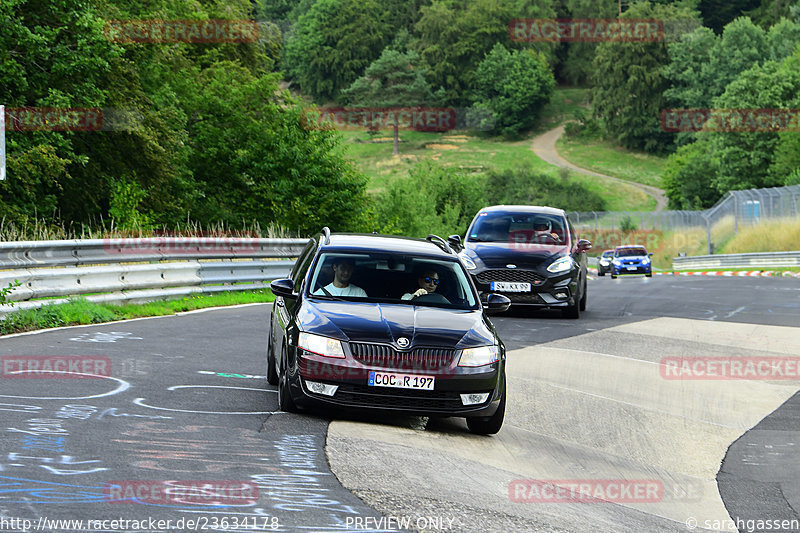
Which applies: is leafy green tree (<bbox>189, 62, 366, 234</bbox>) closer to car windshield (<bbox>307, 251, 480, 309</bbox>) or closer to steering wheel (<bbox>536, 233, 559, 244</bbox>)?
steering wheel (<bbox>536, 233, 559, 244</bbox>)

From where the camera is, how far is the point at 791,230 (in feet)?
168

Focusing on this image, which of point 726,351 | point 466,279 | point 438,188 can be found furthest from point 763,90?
point 466,279

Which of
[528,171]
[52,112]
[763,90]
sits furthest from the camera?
[528,171]

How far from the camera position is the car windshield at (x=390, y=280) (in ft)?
30.4

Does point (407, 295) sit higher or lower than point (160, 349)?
higher

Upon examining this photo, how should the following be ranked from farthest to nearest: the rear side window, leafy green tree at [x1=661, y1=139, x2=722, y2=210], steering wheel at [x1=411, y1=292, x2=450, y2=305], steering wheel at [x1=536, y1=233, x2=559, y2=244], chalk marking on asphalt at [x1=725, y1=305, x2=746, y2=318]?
leafy green tree at [x1=661, y1=139, x2=722, y2=210] < chalk marking on asphalt at [x1=725, y1=305, x2=746, y2=318] < steering wheel at [x1=536, y1=233, x2=559, y2=244] < the rear side window < steering wheel at [x1=411, y1=292, x2=450, y2=305]

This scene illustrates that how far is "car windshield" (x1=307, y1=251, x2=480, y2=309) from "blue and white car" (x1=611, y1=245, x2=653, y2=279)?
39.7 m

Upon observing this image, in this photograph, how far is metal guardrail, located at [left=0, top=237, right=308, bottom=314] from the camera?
1428 cm

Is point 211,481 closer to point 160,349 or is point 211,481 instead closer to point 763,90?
point 160,349

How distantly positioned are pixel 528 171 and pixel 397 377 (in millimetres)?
116149

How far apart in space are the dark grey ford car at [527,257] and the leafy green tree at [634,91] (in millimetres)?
128143

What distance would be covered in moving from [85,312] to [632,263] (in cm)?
3628

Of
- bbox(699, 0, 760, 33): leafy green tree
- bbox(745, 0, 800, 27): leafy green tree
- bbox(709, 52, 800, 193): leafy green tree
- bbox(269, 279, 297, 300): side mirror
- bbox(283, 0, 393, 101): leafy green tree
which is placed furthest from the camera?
bbox(283, 0, 393, 101): leafy green tree

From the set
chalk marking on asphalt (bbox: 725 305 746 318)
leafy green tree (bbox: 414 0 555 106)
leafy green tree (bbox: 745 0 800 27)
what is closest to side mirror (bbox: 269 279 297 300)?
chalk marking on asphalt (bbox: 725 305 746 318)
